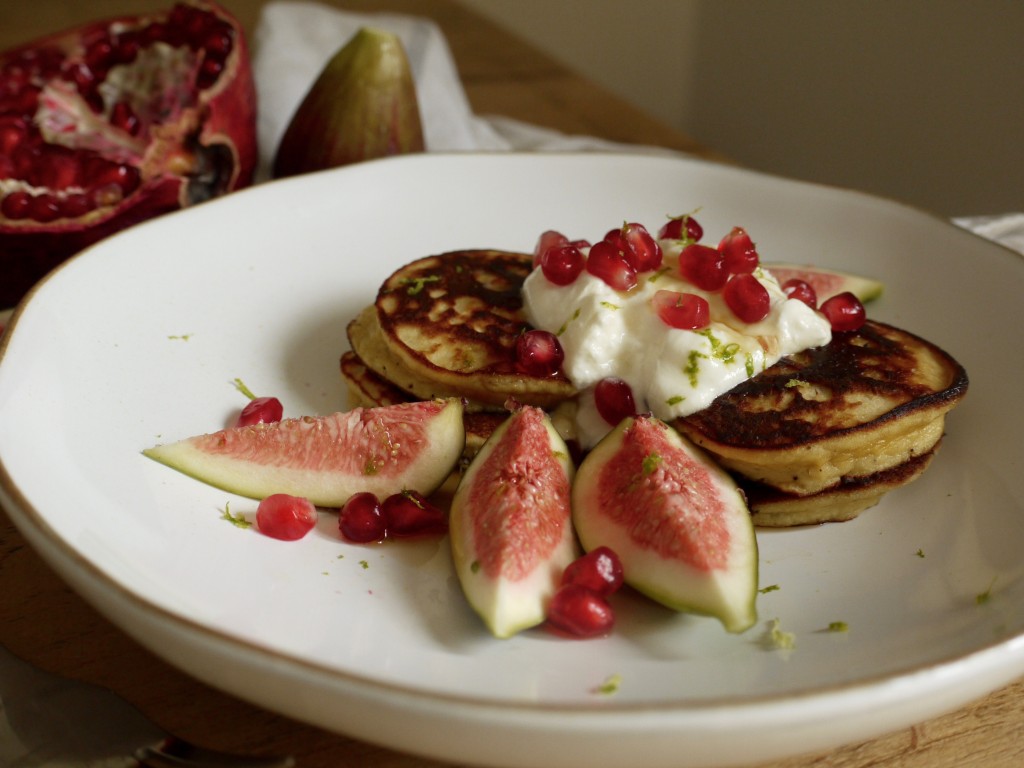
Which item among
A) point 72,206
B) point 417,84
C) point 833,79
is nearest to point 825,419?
point 72,206

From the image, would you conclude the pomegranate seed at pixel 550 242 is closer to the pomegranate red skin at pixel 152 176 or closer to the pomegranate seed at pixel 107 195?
the pomegranate red skin at pixel 152 176

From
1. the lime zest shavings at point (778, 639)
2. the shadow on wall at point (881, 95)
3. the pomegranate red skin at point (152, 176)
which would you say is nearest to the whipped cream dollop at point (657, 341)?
the lime zest shavings at point (778, 639)

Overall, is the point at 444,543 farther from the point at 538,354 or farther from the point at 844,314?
the point at 844,314

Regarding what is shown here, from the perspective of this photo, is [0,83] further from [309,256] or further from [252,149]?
[309,256]

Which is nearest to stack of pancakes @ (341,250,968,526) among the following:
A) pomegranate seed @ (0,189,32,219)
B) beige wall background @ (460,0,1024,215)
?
pomegranate seed @ (0,189,32,219)

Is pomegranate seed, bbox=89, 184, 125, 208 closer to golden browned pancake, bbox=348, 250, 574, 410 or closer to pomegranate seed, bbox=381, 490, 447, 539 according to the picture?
golden browned pancake, bbox=348, 250, 574, 410
